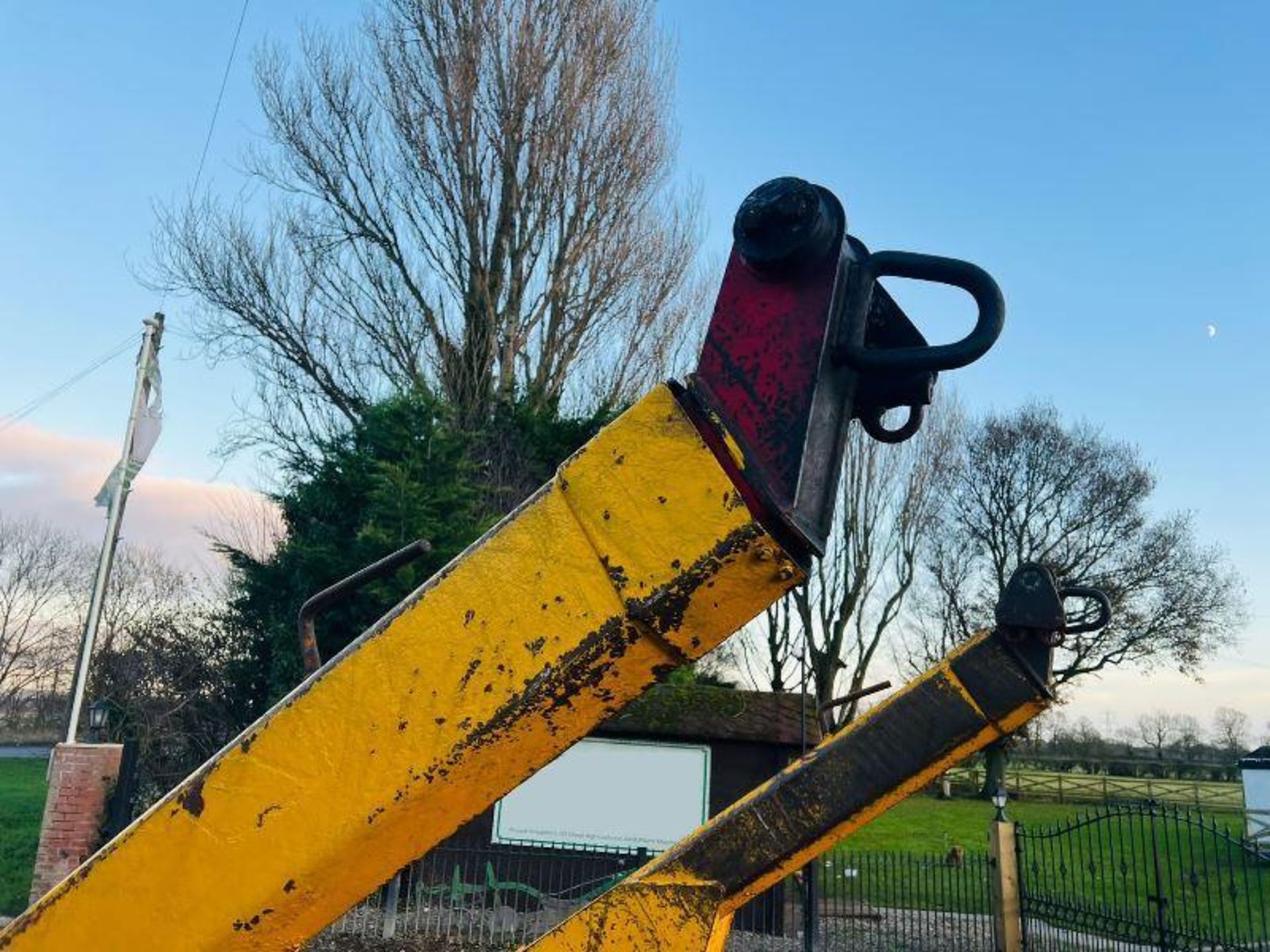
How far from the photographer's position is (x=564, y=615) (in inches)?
54.3

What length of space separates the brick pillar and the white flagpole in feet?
1.35

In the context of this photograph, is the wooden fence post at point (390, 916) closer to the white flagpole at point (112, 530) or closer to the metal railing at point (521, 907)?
the metal railing at point (521, 907)

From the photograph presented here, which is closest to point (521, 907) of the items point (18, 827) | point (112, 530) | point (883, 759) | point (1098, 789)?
point (112, 530)

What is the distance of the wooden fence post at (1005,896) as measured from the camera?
11.2 metres

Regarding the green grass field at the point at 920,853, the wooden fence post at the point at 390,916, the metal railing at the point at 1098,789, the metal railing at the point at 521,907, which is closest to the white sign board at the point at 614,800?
the metal railing at the point at 521,907

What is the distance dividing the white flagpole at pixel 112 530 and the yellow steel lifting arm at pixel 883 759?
10.7 m

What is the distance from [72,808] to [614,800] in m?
5.97

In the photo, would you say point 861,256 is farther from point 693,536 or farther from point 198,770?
point 198,770

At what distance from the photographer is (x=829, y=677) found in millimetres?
25812

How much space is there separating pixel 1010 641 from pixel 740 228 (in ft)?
3.42

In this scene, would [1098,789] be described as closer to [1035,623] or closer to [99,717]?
[99,717]

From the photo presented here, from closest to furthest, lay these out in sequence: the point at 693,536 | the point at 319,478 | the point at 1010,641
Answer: the point at 693,536 < the point at 1010,641 < the point at 319,478

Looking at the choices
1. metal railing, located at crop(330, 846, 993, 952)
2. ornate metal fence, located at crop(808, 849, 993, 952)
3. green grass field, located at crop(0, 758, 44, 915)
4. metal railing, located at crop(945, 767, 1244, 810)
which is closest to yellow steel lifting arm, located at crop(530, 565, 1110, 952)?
ornate metal fence, located at crop(808, 849, 993, 952)

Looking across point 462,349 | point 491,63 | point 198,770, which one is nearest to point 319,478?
point 462,349
